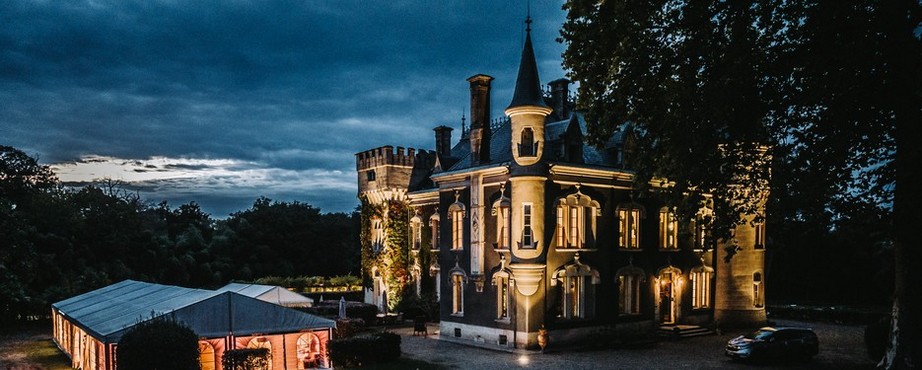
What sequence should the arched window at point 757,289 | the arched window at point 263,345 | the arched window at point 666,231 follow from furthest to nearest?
the arched window at point 757,289
the arched window at point 666,231
the arched window at point 263,345

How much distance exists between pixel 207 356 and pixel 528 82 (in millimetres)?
15608

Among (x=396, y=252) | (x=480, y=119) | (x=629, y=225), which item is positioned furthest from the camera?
(x=396, y=252)

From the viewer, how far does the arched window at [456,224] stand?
2970 cm

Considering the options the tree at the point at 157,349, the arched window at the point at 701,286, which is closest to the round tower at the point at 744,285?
the arched window at the point at 701,286

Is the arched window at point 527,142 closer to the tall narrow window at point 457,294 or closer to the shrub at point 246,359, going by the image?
the tall narrow window at point 457,294

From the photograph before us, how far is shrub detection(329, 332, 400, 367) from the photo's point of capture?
2264 centimetres

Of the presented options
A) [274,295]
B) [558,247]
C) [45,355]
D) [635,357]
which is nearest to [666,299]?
[635,357]

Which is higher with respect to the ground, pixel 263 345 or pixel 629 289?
pixel 629 289

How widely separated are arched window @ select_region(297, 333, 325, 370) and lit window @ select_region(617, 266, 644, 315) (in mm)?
14249

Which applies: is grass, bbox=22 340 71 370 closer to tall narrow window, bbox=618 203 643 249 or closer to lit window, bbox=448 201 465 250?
lit window, bbox=448 201 465 250

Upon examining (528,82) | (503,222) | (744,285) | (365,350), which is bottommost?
(365,350)

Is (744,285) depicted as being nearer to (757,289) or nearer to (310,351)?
(757,289)

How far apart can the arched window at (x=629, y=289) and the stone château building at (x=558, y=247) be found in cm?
5

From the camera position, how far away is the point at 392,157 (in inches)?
1543
